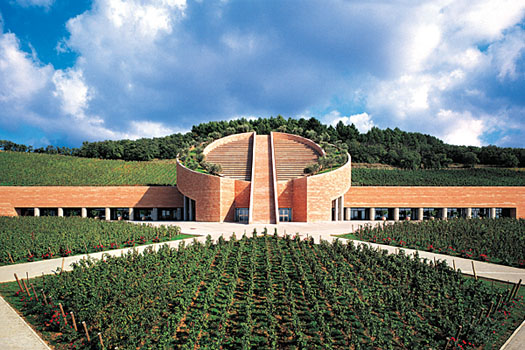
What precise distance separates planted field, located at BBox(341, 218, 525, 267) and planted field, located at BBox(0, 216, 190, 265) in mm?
10793

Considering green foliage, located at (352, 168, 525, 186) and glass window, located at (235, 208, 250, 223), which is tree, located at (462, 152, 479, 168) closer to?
green foliage, located at (352, 168, 525, 186)

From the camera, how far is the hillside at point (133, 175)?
33.9 meters

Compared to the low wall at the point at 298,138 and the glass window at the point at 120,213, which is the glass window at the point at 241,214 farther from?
the low wall at the point at 298,138

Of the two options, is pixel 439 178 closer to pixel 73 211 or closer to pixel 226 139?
pixel 226 139

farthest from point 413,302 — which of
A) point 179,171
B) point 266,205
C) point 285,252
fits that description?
point 179,171

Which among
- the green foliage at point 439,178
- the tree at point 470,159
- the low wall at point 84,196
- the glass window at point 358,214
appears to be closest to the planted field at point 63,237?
the low wall at point 84,196

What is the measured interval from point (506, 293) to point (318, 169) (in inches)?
803

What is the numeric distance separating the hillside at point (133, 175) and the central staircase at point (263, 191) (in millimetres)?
9670

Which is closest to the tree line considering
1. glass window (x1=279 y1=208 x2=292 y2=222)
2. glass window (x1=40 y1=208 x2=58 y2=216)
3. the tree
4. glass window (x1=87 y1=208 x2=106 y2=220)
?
the tree

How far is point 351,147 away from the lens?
5072cm

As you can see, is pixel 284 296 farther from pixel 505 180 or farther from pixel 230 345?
pixel 505 180

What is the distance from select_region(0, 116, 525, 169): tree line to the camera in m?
47.6

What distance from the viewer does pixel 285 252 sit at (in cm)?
1290

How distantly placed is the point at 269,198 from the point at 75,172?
26219 mm
